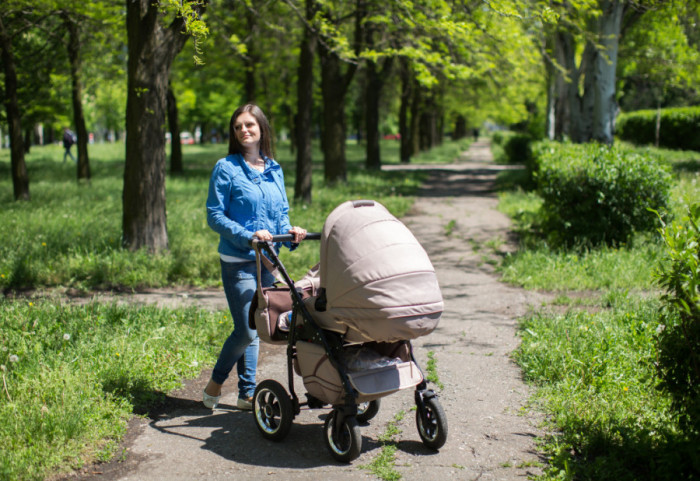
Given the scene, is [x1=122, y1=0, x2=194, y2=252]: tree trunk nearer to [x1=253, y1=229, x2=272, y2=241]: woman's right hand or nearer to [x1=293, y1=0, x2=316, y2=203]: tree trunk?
[x1=253, y1=229, x2=272, y2=241]: woman's right hand

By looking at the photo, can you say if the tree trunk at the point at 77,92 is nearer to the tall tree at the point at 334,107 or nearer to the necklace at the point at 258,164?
the tall tree at the point at 334,107

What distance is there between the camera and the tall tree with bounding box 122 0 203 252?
8.69 m

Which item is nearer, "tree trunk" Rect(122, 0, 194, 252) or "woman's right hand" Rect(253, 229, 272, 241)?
"woman's right hand" Rect(253, 229, 272, 241)

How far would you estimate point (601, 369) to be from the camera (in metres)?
4.82

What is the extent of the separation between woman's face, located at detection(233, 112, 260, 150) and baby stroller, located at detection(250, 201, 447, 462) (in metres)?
0.72

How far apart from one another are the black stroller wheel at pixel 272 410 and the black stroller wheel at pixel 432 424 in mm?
768

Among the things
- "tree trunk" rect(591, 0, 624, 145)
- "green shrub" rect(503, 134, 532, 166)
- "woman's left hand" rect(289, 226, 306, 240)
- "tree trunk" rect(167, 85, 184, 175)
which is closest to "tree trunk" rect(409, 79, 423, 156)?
"green shrub" rect(503, 134, 532, 166)

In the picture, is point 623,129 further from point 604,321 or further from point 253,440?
point 253,440

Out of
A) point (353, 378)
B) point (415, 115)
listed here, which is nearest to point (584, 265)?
point (353, 378)

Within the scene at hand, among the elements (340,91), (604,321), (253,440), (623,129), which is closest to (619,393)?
(604,321)

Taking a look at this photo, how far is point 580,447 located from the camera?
3855mm

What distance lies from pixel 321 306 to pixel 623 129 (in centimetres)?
3929

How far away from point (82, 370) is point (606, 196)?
7.24m

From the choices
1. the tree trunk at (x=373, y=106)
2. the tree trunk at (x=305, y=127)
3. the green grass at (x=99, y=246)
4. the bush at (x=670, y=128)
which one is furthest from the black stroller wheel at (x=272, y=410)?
the bush at (x=670, y=128)
